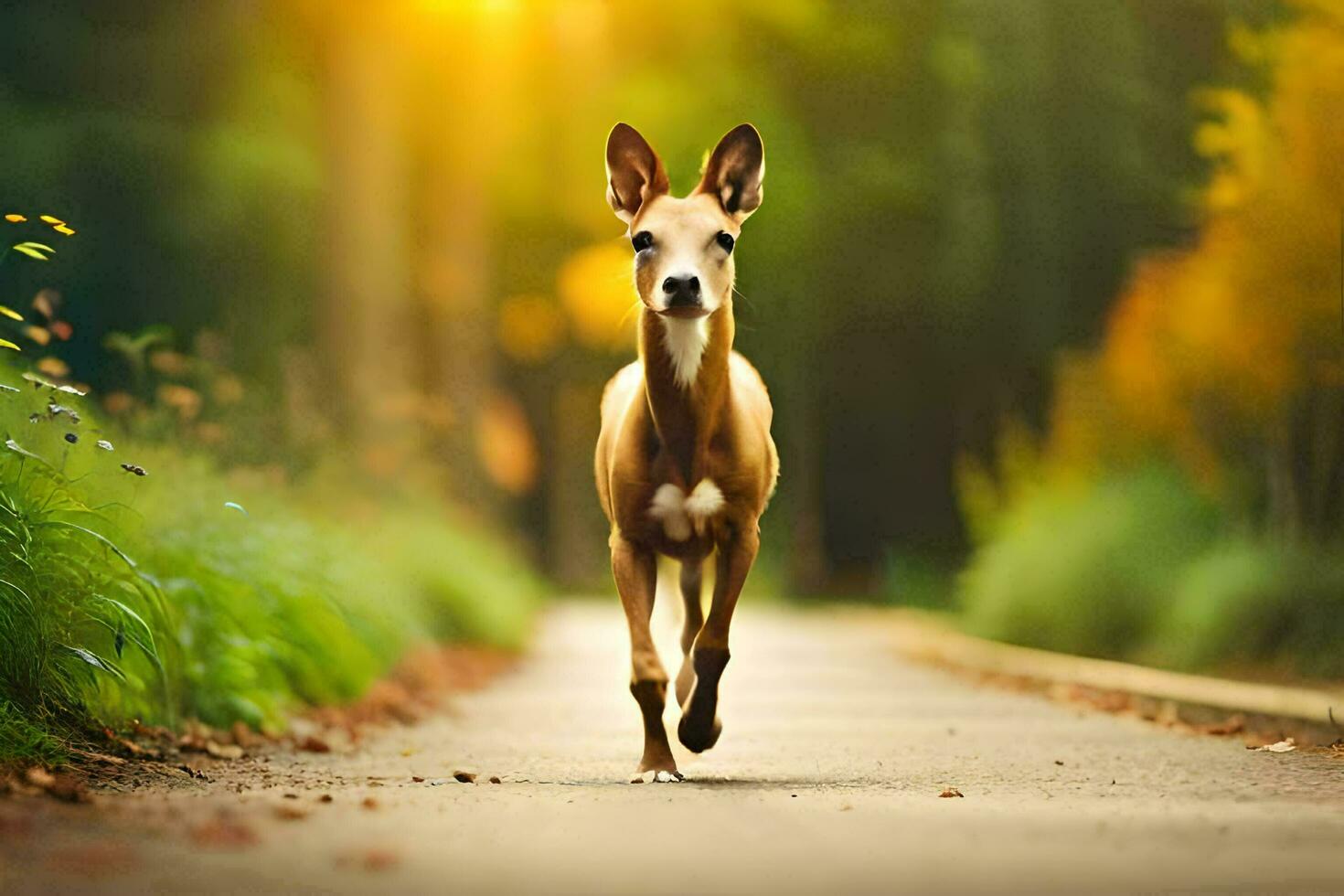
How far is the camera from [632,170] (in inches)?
441

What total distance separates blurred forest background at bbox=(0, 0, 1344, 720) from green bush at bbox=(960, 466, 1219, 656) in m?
0.05

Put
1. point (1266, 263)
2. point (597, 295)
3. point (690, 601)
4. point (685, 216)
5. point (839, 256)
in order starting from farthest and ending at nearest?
point (839, 256) < point (597, 295) < point (1266, 263) < point (690, 601) < point (685, 216)

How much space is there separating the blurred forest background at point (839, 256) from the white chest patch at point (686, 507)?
5.44ft

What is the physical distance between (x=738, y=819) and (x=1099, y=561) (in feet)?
43.5

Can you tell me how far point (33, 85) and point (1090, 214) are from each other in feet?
66.8

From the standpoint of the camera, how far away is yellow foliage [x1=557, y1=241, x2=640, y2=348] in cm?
A: 4338

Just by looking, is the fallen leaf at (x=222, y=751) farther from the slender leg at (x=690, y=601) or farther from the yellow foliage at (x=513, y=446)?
the yellow foliage at (x=513, y=446)

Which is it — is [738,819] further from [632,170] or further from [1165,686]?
[1165,686]

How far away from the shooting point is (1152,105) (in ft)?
125

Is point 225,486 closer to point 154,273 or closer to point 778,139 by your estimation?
point 154,273

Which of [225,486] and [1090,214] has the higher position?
[1090,214]

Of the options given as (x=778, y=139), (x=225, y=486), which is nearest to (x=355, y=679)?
(x=225, y=486)

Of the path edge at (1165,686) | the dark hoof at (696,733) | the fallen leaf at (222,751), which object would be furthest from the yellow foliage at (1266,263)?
the fallen leaf at (222,751)

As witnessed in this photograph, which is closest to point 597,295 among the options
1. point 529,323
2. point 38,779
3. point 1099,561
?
point 529,323
